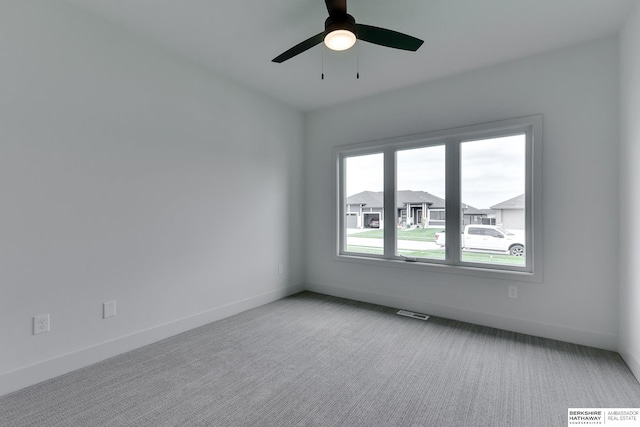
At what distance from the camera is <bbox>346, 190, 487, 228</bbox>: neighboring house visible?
11.6 ft

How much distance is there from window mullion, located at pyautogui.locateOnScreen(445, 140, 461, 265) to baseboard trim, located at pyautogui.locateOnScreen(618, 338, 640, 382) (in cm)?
141

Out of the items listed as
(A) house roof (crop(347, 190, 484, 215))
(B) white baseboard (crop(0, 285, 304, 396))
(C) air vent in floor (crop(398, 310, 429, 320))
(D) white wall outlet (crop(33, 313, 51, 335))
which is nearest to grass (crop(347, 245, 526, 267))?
(A) house roof (crop(347, 190, 484, 215))

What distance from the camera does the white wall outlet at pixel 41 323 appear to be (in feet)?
6.91

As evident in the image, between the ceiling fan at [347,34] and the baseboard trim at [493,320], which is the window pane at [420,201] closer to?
the baseboard trim at [493,320]

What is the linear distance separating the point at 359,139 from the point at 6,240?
140 inches

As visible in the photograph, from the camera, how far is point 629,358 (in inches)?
90.2

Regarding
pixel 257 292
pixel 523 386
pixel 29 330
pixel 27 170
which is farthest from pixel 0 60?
pixel 523 386

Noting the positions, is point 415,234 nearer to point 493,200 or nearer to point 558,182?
point 493,200

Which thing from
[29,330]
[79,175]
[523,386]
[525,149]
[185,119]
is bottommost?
[523,386]

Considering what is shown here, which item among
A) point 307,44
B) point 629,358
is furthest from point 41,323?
point 629,358

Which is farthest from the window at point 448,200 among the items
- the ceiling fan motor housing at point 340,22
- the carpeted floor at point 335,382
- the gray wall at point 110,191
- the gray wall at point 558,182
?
Answer: the ceiling fan motor housing at point 340,22

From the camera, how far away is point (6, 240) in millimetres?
1996

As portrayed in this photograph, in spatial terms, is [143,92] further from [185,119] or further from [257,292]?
[257,292]

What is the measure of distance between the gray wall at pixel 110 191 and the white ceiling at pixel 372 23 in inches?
13.6
